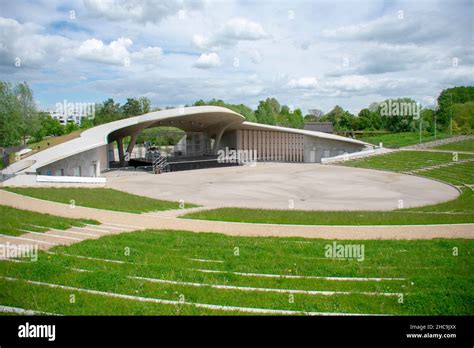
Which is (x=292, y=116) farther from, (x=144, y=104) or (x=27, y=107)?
(x=27, y=107)

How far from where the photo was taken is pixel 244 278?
841 cm

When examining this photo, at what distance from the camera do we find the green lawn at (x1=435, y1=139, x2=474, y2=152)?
57.9 metres

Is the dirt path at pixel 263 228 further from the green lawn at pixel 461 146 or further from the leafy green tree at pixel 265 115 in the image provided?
the leafy green tree at pixel 265 115

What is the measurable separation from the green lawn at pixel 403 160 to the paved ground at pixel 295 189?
4287 mm

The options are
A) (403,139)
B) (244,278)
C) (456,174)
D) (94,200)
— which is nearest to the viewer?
(244,278)

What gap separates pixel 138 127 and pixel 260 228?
36510 mm

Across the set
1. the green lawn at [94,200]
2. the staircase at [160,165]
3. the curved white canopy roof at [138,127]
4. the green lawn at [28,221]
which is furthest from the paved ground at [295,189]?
the green lawn at [28,221]

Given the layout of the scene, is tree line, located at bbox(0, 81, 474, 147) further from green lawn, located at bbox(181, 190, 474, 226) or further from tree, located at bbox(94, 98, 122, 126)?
green lawn, located at bbox(181, 190, 474, 226)

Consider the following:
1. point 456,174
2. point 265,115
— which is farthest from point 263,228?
point 265,115

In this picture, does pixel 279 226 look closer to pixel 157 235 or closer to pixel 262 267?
pixel 157 235

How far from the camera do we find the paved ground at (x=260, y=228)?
14.1 meters

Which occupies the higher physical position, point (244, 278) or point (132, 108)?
point (132, 108)

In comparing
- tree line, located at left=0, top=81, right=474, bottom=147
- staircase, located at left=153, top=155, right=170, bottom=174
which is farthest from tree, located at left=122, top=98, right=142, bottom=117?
staircase, located at left=153, top=155, right=170, bottom=174

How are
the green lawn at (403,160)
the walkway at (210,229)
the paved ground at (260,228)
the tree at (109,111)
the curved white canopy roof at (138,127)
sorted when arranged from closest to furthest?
the walkway at (210,229), the paved ground at (260,228), the curved white canopy roof at (138,127), the green lawn at (403,160), the tree at (109,111)
